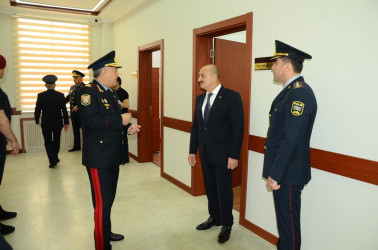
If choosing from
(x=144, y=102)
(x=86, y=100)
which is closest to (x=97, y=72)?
(x=86, y=100)

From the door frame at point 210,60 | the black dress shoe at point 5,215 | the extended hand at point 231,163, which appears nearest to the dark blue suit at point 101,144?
the extended hand at point 231,163

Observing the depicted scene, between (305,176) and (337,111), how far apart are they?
0.56m

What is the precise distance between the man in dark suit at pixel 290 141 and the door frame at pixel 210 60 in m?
0.84

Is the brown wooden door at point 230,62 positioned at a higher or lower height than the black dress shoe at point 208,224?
higher

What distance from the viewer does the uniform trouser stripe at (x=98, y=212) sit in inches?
91.6

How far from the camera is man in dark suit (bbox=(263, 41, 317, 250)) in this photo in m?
1.83

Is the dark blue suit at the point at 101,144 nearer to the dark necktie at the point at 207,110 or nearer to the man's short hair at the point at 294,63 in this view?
the dark necktie at the point at 207,110

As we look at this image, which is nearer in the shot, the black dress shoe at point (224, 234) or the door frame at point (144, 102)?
the black dress shoe at point (224, 234)

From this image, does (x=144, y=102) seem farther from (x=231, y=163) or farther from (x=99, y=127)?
(x=99, y=127)

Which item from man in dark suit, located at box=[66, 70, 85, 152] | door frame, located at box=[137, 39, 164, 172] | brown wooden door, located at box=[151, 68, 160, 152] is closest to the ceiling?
door frame, located at box=[137, 39, 164, 172]

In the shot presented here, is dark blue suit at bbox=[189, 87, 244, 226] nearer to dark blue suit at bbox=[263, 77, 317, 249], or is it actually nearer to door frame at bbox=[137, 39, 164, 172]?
dark blue suit at bbox=[263, 77, 317, 249]

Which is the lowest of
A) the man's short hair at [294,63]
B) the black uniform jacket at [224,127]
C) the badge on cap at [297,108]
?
the black uniform jacket at [224,127]

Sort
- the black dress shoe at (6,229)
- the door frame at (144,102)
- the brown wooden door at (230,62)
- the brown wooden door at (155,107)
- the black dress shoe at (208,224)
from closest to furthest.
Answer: the black dress shoe at (6,229) < the black dress shoe at (208,224) < the brown wooden door at (230,62) < the door frame at (144,102) < the brown wooden door at (155,107)

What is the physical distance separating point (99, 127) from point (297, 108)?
144 centimetres
